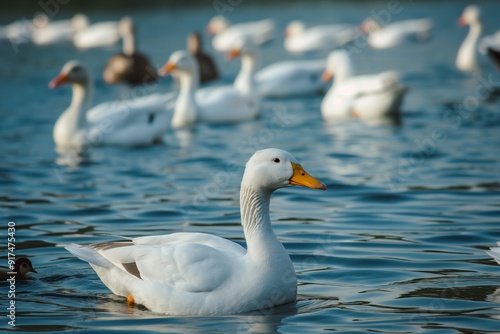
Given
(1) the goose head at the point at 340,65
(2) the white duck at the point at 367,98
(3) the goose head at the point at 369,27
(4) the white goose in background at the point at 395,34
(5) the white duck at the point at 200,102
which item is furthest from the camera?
(4) the white goose in background at the point at 395,34

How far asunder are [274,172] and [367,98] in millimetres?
10334

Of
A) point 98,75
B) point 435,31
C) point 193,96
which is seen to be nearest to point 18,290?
point 193,96

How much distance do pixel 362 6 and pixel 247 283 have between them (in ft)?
115

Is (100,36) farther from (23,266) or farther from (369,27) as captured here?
(23,266)

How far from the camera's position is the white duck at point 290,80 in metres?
20.0

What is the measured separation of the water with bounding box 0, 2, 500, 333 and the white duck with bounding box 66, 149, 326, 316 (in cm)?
12

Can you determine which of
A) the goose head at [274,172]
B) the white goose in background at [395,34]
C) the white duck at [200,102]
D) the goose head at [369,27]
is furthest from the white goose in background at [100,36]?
the goose head at [274,172]

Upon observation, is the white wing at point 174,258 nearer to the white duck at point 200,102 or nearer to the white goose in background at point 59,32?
the white duck at point 200,102

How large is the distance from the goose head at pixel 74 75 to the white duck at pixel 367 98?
15.1 feet

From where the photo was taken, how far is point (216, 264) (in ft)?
20.3

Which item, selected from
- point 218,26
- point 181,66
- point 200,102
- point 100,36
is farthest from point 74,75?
point 218,26

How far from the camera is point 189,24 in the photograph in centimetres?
3569

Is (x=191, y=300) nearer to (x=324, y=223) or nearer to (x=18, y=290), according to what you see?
(x=18, y=290)

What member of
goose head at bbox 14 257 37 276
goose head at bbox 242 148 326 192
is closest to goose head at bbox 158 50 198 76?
goose head at bbox 14 257 37 276
